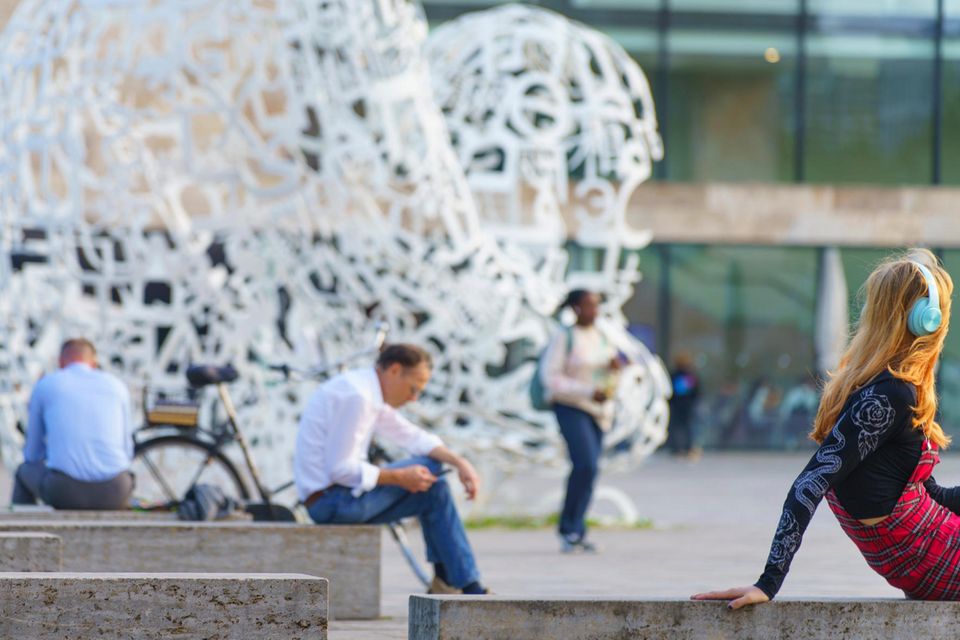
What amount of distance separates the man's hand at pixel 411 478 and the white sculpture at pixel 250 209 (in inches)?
131

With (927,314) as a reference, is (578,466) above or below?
below

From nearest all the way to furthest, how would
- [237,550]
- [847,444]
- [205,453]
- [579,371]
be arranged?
[847,444] → [237,550] → [205,453] → [579,371]

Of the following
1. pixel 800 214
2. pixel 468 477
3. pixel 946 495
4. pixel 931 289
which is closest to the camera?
pixel 931 289

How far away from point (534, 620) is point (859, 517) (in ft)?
3.15

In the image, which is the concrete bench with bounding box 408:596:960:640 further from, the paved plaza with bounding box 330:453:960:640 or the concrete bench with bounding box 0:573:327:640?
the paved plaza with bounding box 330:453:960:640

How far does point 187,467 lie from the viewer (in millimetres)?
9688

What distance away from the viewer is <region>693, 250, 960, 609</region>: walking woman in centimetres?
458

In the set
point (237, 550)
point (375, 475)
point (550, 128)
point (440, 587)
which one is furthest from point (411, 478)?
point (550, 128)

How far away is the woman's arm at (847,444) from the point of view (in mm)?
4488

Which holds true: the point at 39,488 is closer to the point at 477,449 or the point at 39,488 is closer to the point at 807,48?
the point at 477,449

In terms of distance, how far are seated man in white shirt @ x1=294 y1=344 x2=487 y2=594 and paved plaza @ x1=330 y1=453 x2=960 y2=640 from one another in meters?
0.34

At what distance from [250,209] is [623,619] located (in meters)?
6.09

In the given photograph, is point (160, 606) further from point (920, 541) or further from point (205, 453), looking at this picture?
point (205, 453)

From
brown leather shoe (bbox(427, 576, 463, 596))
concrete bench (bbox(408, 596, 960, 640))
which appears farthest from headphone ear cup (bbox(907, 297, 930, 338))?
brown leather shoe (bbox(427, 576, 463, 596))
